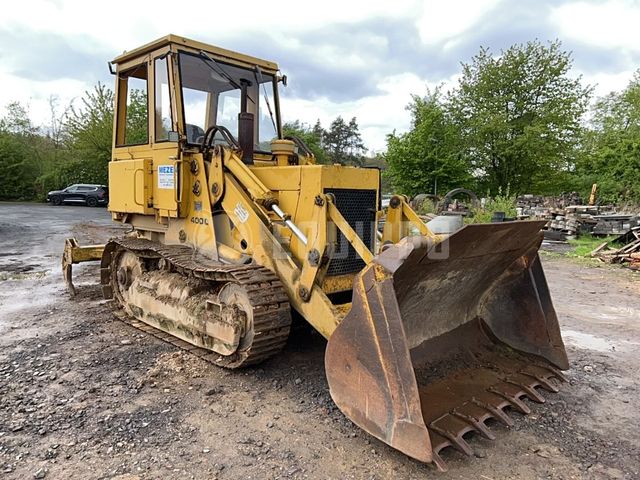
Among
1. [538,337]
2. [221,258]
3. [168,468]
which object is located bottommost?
[168,468]

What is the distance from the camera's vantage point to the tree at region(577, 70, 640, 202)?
21.5m

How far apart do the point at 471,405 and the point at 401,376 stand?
0.96 meters

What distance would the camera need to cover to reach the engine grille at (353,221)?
14.1 ft


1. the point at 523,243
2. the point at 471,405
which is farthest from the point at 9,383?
the point at 523,243

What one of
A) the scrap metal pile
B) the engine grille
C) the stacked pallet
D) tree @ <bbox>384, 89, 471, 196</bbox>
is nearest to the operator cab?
the engine grille

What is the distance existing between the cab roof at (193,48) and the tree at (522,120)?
23294 mm

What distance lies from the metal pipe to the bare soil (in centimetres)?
118

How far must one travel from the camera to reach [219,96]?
5.49m

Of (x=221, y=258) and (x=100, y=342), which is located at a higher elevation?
(x=221, y=258)

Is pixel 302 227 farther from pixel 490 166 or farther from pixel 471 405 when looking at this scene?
pixel 490 166

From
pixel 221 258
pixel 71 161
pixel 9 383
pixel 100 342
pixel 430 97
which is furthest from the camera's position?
pixel 71 161

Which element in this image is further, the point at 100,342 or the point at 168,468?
the point at 100,342

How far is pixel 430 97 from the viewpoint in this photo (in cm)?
2789

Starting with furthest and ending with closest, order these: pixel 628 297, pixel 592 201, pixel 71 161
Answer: pixel 71 161 → pixel 592 201 → pixel 628 297
